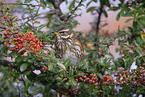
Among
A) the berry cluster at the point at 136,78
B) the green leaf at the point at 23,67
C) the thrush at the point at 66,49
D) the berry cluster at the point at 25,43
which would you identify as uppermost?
the berry cluster at the point at 25,43

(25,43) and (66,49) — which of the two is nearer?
(25,43)

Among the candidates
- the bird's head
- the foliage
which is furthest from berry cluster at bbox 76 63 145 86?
the bird's head

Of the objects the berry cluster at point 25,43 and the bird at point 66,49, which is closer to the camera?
the berry cluster at point 25,43

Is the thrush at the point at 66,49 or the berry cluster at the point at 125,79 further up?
the thrush at the point at 66,49

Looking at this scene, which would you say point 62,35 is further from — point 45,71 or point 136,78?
point 136,78

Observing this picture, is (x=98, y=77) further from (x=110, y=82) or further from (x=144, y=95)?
(x=144, y=95)

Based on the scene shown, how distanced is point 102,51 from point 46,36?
261 mm

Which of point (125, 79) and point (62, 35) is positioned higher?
point (62, 35)

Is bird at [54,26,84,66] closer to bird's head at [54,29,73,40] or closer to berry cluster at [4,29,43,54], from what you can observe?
bird's head at [54,29,73,40]

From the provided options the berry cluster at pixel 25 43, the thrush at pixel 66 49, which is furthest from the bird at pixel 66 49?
the berry cluster at pixel 25 43

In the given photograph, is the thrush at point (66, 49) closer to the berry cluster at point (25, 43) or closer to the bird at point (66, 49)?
the bird at point (66, 49)

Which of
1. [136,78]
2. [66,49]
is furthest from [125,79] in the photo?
[66,49]

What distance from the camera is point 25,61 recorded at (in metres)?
0.43

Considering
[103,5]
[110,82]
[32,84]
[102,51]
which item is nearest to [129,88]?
[110,82]
